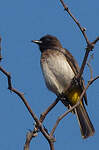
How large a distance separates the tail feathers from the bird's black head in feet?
5.46

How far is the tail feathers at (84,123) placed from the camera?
557cm

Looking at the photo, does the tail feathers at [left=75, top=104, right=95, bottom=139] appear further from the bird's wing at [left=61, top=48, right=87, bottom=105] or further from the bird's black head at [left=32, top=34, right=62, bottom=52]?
the bird's black head at [left=32, top=34, right=62, bottom=52]

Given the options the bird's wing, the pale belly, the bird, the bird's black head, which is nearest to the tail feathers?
the bird

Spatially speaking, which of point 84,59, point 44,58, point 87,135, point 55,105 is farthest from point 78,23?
point 44,58

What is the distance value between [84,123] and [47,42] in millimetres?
2276

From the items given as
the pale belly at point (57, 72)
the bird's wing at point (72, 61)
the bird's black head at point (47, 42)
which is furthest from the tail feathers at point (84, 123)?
the bird's black head at point (47, 42)

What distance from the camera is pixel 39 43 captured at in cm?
744

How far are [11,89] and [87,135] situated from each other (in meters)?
2.50

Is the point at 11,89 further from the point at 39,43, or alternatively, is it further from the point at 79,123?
the point at 39,43

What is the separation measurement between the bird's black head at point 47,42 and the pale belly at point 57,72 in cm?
78

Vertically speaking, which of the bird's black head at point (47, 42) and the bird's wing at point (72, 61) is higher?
the bird's black head at point (47, 42)

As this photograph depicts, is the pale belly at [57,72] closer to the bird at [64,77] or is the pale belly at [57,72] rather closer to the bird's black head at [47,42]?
the bird at [64,77]

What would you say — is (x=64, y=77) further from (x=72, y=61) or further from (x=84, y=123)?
(x=84, y=123)

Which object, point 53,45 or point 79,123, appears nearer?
point 79,123
